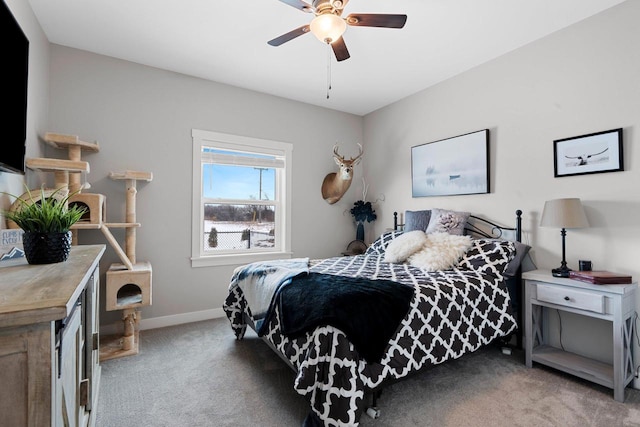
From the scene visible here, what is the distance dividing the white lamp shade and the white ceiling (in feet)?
4.82

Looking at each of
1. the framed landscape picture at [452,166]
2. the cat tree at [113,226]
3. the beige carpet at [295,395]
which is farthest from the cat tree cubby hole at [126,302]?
the framed landscape picture at [452,166]

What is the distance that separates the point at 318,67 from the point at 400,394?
302cm

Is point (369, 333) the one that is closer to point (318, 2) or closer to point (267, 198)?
point (318, 2)

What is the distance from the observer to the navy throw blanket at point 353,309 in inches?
63.4

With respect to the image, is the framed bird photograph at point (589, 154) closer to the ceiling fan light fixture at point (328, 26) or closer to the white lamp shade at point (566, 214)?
the white lamp shade at point (566, 214)

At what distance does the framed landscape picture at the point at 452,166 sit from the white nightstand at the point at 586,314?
1.11 metres

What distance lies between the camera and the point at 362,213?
4.33 meters

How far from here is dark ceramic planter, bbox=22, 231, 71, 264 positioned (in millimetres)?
1323

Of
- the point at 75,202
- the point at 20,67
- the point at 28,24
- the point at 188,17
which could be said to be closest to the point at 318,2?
the point at 188,17

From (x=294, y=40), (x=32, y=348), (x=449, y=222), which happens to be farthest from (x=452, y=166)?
(x=32, y=348)

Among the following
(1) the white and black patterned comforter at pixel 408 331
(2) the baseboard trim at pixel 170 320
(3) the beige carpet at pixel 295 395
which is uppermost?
(1) the white and black patterned comforter at pixel 408 331

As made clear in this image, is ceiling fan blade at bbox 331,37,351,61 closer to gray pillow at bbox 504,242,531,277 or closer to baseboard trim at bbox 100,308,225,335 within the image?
gray pillow at bbox 504,242,531,277

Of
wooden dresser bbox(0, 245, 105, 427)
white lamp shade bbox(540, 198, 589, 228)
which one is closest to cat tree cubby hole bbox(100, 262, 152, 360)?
wooden dresser bbox(0, 245, 105, 427)

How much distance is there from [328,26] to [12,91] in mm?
1714
